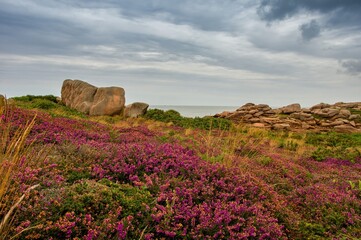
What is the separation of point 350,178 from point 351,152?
282 inches

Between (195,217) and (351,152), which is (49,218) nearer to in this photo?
(195,217)

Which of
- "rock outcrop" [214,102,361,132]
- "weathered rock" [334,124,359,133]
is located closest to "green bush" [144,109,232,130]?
"rock outcrop" [214,102,361,132]

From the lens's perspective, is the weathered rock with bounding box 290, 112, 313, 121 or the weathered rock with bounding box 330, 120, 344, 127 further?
the weathered rock with bounding box 290, 112, 313, 121

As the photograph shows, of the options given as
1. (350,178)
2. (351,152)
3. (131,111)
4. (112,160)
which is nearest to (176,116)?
(131,111)

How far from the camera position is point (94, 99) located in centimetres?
2883

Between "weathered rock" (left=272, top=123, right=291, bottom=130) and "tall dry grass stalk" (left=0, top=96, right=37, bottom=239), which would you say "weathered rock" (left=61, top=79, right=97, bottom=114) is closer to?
"weathered rock" (left=272, top=123, right=291, bottom=130)

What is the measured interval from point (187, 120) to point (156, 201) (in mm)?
21662

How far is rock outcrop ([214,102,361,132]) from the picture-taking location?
95.9 feet

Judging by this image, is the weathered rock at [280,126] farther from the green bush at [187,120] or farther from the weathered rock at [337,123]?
the weathered rock at [337,123]

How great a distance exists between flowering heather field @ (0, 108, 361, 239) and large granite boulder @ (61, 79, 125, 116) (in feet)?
64.9

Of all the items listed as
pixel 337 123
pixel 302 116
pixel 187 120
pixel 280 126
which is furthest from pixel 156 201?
pixel 302 116

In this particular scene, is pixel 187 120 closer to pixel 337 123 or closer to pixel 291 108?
pixel 291 108

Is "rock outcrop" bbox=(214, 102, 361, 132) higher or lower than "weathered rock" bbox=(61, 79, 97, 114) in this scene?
lower

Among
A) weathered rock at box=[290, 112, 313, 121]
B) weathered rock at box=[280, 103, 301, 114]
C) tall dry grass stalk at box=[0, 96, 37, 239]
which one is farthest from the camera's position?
weathered rock at box=[280, 103, 301, 114]
